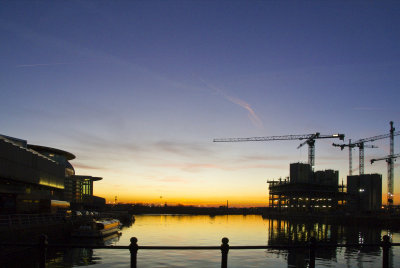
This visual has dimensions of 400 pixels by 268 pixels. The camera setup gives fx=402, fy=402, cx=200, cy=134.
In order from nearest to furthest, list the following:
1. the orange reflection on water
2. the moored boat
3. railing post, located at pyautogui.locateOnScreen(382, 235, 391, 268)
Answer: railing post, located at pyautogui.locateOnScreen(382, 235, 391, 268) < the moored boat < the orange reflection on water

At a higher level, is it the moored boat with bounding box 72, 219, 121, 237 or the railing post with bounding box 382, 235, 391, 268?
the railing post with bounding box 382, 235, 391, 268

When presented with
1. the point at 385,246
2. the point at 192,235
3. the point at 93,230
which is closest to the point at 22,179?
the point at 93,230

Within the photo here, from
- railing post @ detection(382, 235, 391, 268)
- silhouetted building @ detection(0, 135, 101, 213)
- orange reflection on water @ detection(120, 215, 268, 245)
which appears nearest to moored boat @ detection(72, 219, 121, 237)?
orange reflection on water @ detection(120, 215, 268, 245)

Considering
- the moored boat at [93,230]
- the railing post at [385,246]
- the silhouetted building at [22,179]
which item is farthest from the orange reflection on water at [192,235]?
the railing post at [385,246]

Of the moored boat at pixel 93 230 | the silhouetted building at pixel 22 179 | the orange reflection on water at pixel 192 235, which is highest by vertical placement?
the silhouetted building at pixel 22 179

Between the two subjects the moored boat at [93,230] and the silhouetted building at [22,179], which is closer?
the moored boat at [93,230]

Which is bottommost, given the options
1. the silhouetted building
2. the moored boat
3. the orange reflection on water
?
the orange reflection on water

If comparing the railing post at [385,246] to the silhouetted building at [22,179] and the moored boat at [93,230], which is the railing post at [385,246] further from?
the silhouetted building at [22,179]

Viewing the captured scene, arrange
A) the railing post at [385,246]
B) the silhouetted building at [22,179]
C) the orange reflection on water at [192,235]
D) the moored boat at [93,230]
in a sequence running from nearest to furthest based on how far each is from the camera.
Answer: the railing post at [385,246]
the moored boat at [93,230]
the orange reflection on water at [192,235]
the silhouetted building at [22,179]

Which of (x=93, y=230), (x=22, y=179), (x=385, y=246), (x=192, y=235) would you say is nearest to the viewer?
(x=385, y=246)

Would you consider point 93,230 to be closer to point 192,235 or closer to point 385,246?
point 192,235

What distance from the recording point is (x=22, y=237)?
4422cm

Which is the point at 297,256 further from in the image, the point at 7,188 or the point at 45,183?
the point at 45,183

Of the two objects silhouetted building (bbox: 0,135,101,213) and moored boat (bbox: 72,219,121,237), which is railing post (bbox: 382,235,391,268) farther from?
silhouetted building (bbox: 0,135,101,213)
